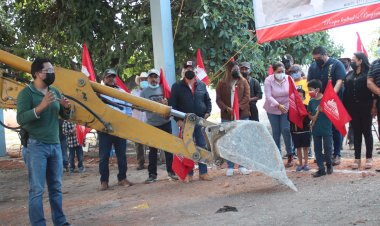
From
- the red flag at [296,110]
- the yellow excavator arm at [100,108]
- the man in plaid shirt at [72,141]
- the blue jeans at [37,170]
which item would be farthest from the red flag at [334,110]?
the man in plaid shirt at [72,141]

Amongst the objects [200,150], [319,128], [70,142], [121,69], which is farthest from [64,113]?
[121,69]

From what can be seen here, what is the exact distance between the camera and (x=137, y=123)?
619 centimetres

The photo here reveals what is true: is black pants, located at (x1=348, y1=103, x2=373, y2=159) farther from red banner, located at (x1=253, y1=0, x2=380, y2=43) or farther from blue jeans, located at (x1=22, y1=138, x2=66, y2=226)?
blue jeans, located at (x1=22, y1=138, x2=66, y2=226)

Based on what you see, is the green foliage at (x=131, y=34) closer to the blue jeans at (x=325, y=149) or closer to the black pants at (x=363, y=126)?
the black pants at (x=363, y=126)

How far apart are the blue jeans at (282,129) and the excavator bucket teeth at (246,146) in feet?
8.79

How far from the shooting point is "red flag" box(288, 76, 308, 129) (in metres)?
8.66

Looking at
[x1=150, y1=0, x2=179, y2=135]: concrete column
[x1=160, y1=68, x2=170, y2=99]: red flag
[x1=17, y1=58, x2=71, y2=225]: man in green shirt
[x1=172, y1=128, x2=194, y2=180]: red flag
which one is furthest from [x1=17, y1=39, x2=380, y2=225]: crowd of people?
[x1=17, y1=58, x2=71, y2=225]: man in green shirt

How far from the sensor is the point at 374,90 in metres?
7.94

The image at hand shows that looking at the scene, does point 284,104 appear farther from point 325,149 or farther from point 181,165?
point 181,165

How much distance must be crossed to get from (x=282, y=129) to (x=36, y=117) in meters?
5.30

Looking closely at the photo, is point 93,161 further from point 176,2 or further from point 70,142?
point 176,2

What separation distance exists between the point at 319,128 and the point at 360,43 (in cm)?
346

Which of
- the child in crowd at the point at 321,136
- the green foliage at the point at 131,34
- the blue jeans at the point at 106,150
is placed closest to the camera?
the child in crowd at the point at 321,136

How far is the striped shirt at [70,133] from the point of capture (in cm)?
1167
